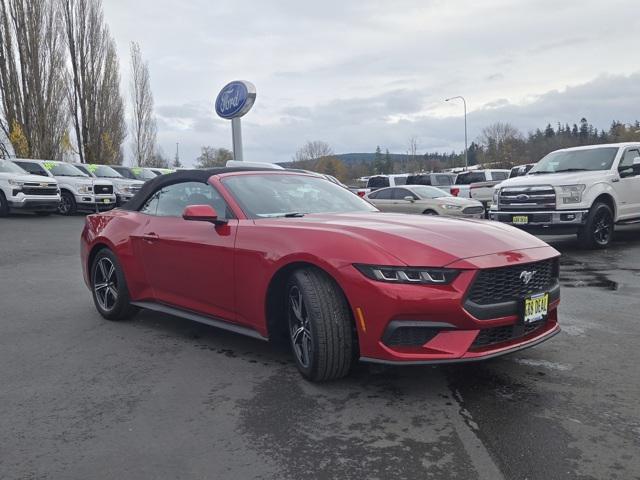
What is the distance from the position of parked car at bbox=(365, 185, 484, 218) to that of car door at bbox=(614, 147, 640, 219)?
16.0ft

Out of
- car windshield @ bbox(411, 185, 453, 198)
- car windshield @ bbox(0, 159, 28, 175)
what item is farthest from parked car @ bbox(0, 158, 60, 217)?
car windshield @ bbox(411, 185, 453, 198)

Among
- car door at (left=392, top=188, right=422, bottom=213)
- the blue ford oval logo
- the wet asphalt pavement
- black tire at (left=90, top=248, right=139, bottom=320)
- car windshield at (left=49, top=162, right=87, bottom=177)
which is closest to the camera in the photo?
the wet asphalt pavement

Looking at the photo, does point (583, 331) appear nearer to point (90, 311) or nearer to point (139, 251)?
point (139, 251)

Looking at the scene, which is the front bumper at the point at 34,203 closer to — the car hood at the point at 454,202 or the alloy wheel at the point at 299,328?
the car hood at the point at 454,202

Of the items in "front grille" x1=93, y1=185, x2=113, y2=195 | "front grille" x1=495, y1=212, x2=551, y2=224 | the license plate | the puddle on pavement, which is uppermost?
"front grille" x1=93, y1=185, x2=113, y2=195

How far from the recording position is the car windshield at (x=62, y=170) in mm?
19608

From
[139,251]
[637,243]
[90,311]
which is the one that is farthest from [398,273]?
[637,243]

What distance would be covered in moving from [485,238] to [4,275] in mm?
7374

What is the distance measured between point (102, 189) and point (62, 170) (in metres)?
1.71

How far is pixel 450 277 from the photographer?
3.35 meters

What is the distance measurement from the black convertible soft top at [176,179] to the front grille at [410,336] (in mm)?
2261

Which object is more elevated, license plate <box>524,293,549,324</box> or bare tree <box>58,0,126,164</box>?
→ bare tree <box>58,0,126,164</box>

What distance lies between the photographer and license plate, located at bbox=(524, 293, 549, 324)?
357 cm

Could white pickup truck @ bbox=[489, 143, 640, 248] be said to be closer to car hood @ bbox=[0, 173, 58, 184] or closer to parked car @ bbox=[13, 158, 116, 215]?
car hood @ bbox=[0, 173, 58, 184]
